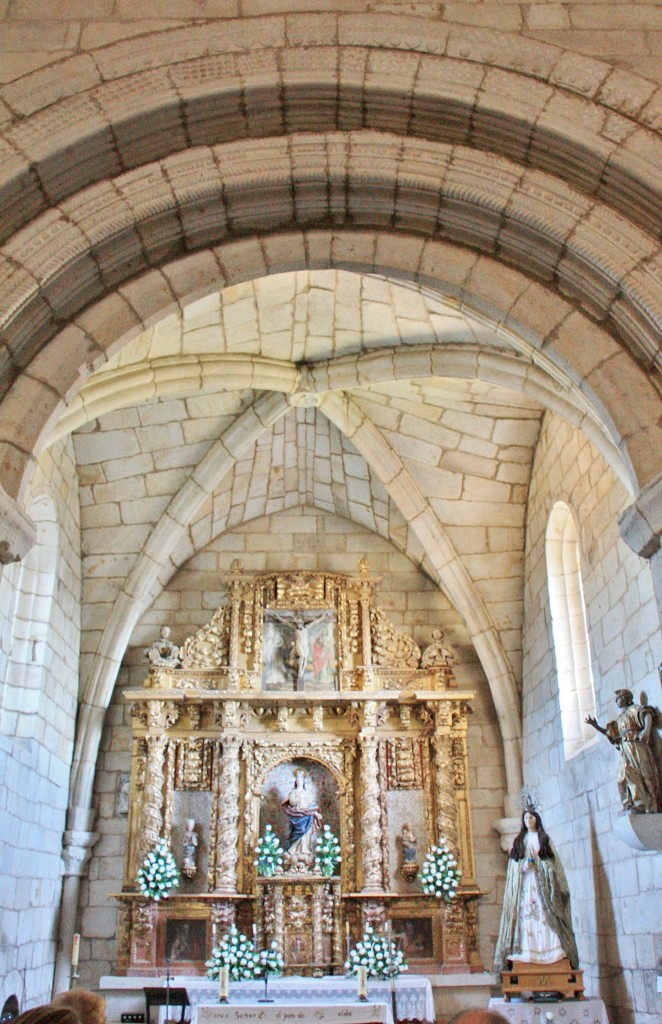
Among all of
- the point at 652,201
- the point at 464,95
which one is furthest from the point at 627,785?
the point at 464,95

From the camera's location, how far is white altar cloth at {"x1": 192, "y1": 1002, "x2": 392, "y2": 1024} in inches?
283

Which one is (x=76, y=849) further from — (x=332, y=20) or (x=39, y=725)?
(x=332, y=20)

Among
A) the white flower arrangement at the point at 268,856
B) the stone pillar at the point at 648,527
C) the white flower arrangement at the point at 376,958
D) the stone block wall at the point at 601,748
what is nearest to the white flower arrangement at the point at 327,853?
the white flower arrangement at the point at 268,856

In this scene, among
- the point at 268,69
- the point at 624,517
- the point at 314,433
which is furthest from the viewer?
the point at 314,433

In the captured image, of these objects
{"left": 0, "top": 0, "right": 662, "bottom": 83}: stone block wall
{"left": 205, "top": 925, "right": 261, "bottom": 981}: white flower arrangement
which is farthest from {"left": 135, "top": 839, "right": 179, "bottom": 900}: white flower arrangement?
{"left": 0, "top": 0, "right": 662, "bottom": 83}: stone block wall

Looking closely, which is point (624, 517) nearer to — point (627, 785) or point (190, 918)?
point (627, 785)

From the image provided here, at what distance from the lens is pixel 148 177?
4637 millimetres

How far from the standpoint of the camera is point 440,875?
9.36 metres

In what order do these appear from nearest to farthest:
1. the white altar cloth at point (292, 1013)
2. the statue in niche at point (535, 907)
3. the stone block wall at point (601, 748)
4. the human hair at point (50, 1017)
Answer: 1. the human hair at point (50, 1017)
2. the stone block wall at point (601, 748)
3. the white altar cloth at point (292, 1013)
4. the statue in niche at point (535, 907)

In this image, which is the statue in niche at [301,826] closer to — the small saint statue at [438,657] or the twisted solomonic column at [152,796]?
the twisted solomonic column at [152,796]

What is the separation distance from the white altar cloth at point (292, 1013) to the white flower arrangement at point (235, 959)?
52.0 inches

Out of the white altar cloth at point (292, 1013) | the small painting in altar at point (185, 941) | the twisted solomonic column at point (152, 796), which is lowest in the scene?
the white altar cloth at point (292, 1013)

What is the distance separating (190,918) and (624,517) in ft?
23.3

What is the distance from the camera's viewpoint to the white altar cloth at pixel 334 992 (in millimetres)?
8359
